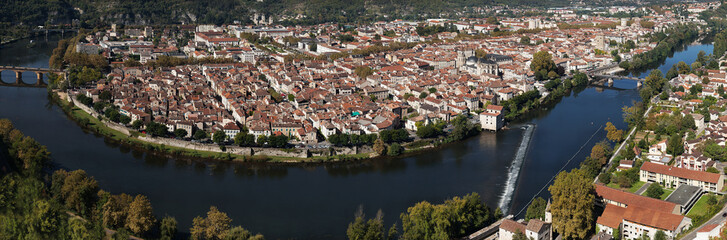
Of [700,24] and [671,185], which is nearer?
[671,185]

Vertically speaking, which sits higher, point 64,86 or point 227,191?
point 64,86

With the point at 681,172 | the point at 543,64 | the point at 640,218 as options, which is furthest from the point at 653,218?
the point at 543,64

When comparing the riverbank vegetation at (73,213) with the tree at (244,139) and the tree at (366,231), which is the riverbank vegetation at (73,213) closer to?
the tree at (366,231)

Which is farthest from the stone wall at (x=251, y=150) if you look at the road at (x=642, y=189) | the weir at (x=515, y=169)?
the road at (x=642, y=189)

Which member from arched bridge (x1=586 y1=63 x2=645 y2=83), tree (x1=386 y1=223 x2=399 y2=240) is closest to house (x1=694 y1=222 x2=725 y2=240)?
tree (x1=386 y1=223 x2=399 y2=240)

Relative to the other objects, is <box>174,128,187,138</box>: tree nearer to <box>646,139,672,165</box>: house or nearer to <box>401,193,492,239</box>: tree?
<box>401,193,492,239</box>: tree

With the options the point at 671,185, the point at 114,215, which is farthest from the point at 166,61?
the point at 671,185

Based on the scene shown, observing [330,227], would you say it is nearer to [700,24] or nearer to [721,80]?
[721,80]
